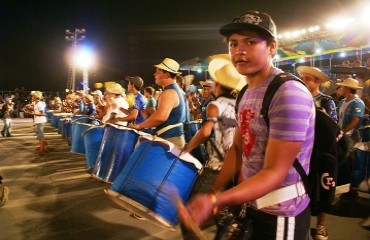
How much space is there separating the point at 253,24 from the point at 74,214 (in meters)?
4.78

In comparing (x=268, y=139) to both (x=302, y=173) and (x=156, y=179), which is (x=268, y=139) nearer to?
(x=302, y=173)

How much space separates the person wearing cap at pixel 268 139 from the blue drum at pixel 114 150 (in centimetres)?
276

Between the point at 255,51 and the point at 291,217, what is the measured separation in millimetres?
808

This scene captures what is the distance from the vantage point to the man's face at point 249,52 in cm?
166

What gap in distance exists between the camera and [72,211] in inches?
221

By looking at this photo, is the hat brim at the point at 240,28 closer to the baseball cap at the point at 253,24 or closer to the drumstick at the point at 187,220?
the baseball cap at the point at 253,24

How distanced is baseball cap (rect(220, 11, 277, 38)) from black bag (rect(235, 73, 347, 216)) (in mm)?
227

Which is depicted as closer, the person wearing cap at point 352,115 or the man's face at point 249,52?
the man's face at point 249,52

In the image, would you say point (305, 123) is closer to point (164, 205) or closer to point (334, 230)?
point (164, 205)

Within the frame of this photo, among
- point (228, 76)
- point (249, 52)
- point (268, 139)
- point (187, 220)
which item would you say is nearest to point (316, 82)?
point (228, 76)

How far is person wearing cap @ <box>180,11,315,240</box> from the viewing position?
142cm

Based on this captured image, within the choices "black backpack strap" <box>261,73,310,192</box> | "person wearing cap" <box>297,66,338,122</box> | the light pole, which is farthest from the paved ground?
the light pole

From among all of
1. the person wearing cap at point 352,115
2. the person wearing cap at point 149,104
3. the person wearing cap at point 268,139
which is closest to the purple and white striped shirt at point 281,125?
the person wearing cap at point 268,139

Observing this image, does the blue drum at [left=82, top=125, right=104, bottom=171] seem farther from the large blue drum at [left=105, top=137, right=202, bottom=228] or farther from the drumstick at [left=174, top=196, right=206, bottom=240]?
the drumstick at [left=174, top=196, right=206, bottom=240]
